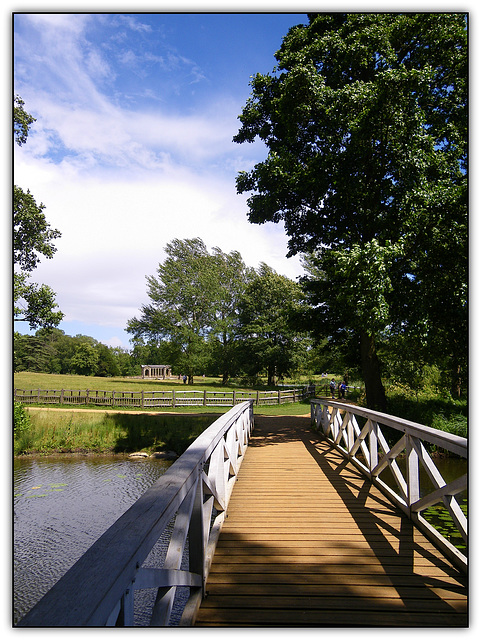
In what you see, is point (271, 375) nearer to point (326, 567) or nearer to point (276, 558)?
point (276, 558)

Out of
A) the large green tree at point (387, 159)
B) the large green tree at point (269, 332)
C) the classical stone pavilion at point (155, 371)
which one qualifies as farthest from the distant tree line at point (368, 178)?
the classical stone pavilion at point (155, 371)

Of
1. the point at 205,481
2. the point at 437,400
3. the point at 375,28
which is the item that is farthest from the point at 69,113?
the point at 437,400

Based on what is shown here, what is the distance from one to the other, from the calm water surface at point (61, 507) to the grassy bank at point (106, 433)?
2.89ft

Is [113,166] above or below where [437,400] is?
above

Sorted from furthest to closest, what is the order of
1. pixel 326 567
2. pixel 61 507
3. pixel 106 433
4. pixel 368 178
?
pixel 106 433, pixel 61 507, pixel 368 178, pixel 326 567

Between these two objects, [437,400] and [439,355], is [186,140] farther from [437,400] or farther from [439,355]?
[437,400]

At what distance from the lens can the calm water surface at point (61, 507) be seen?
6891 mm

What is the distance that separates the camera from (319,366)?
30.5 metres

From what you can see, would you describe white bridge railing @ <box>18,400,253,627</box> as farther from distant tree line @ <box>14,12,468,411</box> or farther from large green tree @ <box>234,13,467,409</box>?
large green tree @ <box>234,13,467,409</box>

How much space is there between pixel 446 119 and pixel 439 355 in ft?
22.5

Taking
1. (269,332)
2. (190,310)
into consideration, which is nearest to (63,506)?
(269,332)

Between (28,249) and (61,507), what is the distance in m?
6.40

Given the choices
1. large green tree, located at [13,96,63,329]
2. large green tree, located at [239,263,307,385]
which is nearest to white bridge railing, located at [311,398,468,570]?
large green tree, located at [13,96,63,329]

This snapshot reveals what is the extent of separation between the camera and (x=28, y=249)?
7.23 meters
